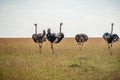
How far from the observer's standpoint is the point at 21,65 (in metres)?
17.8

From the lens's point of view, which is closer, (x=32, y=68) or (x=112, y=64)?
(x=32, y=68)

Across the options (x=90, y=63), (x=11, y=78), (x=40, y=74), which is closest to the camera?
(x=11, y=78)

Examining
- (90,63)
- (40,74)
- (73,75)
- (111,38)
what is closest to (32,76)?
(40,74)

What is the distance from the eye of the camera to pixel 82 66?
57.8 ft

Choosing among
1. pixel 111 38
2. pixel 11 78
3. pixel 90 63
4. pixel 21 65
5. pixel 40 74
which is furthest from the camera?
pixel 111 38

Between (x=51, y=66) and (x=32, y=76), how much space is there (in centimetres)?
316

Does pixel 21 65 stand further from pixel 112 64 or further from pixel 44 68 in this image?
pixel 112 64

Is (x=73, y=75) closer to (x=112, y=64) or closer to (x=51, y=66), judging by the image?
(x=51, y=66)

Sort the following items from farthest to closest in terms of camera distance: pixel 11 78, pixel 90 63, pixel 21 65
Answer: pixel 90 63, pixel 21 65, pixel 11 78

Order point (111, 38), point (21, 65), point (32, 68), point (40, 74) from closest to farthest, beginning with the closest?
point (40, 74) → point (32, 68) → point (21, 65) → point (111, 38)

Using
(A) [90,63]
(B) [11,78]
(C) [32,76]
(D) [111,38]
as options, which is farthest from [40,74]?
(D) [111,38]

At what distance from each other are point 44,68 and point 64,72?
4.60 ft

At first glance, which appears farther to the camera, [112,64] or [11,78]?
[112,64]

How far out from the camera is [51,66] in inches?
695
